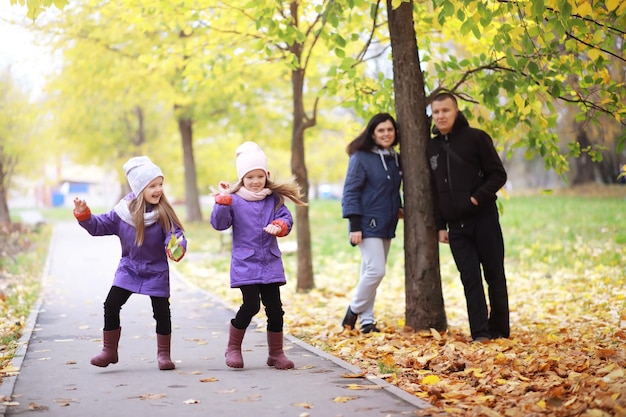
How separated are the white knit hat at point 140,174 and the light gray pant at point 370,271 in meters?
2.34

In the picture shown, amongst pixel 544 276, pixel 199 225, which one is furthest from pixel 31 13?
pixel 199 225

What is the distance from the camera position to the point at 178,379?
5.96 meters

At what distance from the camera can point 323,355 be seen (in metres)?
6.84

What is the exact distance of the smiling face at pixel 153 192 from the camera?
634 cm

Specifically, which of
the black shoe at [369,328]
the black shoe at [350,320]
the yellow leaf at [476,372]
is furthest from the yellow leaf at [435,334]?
the yellow leaf at [476,372]

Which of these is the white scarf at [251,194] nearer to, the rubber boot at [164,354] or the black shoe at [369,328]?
the rubber boot at [164,354]

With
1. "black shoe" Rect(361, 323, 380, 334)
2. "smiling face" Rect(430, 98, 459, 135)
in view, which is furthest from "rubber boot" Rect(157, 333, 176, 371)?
"smiling face" Rect(430, 98, 459, 135)

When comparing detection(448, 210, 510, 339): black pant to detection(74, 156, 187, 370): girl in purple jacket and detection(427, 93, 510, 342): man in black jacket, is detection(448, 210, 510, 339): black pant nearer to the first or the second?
detection(427, 93, 510, 342): man in black jacket

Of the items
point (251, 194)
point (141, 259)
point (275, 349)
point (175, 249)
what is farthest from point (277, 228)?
point (141, 259)

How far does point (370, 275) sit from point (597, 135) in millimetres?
15693

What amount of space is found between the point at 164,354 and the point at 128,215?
3.65 ft

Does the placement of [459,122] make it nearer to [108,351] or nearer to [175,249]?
[175,249]

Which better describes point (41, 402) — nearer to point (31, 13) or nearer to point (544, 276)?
point (31, 13)

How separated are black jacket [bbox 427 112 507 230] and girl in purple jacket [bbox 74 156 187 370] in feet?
8.16
